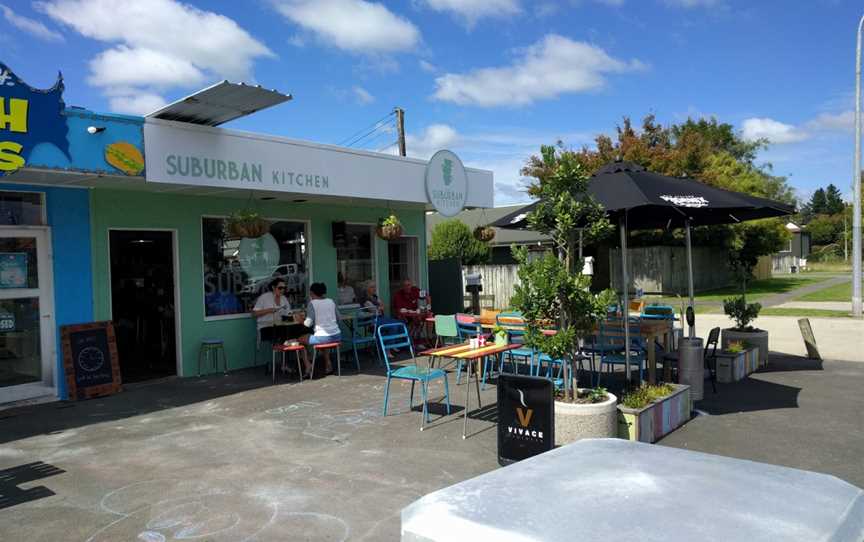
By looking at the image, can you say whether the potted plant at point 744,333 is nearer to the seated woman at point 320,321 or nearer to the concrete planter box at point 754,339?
the concrete planter box at point 754,339

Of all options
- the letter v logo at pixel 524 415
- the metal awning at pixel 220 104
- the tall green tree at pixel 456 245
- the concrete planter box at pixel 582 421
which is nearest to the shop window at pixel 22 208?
the metal awning at pixel 220 104

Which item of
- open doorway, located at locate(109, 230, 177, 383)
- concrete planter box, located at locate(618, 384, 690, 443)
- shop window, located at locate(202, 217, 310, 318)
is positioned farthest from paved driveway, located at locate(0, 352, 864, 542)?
open doorway, located at locate(109, 230, 177, 383)

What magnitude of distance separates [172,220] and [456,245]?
17.1 metres

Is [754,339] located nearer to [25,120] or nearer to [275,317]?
[275,317]

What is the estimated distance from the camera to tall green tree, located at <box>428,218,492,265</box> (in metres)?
25.2

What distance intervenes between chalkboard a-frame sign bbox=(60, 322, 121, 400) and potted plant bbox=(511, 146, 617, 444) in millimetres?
5571

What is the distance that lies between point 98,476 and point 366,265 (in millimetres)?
7228

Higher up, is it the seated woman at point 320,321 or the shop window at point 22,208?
the shop window at point 22,208

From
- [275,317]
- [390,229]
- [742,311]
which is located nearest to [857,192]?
[742,311]

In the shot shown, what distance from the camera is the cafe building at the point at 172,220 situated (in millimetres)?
6832

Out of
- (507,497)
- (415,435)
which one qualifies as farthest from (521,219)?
(507,497)

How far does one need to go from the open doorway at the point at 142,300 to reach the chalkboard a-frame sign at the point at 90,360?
181 cm

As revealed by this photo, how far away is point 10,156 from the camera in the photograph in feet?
19.9

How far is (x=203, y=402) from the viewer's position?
751cm
